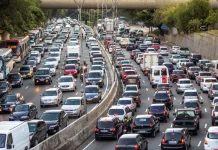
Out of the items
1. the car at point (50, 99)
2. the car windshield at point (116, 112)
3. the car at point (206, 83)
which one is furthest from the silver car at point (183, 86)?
the car windshield at point (116, 112)

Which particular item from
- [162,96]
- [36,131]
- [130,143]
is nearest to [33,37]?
[162,96]

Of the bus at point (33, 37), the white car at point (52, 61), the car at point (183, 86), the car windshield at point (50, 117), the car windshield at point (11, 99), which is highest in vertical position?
the bus at point (33, 37)

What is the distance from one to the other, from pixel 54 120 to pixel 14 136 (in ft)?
32.1

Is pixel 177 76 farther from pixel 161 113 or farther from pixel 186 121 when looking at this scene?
pixel 186 121

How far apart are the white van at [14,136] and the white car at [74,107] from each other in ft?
51.7

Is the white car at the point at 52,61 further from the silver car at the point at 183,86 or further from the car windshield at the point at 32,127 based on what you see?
the car windshield at the point at 32,127

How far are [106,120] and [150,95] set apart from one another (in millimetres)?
23600

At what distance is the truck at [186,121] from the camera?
4191 cm

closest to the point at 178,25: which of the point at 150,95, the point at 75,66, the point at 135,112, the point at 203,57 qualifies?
the point at 203,57

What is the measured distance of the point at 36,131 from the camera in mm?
36031

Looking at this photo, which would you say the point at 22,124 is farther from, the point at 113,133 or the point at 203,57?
the point at 203,57

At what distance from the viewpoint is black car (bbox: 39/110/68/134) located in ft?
133

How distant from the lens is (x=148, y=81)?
7512 cm

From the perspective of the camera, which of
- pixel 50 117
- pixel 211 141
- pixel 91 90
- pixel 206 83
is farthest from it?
pixel 206 83
